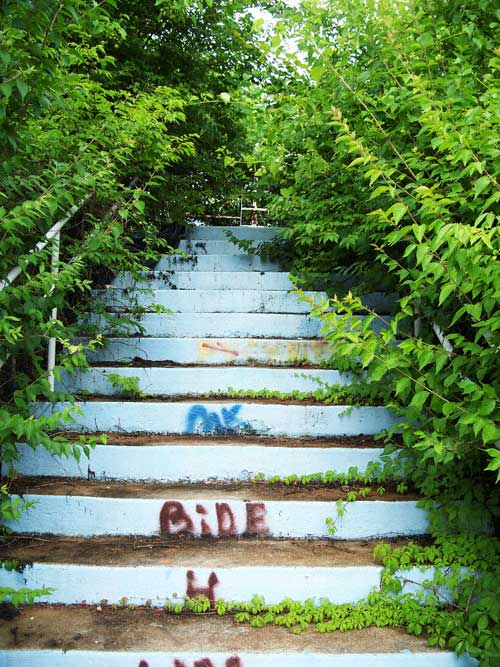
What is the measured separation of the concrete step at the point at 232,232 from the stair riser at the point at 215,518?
157 inches

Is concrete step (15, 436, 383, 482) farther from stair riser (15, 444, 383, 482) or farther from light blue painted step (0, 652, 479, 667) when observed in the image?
light blue painted step (0, 652, 479, 667)

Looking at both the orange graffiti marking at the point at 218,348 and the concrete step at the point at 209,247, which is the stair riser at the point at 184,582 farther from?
the concrete step at the point at 209,247

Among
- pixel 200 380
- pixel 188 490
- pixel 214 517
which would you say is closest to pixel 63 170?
pixel 200 380

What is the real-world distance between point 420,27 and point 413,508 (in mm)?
2310

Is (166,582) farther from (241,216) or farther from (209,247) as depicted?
(241,216)

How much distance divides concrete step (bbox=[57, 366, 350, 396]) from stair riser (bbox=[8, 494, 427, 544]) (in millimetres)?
1010

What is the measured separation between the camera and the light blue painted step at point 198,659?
81.7 inches

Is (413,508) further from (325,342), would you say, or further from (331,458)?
(325,342)

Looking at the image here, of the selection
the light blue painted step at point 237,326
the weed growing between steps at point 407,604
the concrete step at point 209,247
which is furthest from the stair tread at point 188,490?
the concrete step at point 209,247

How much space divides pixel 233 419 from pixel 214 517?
0.76m

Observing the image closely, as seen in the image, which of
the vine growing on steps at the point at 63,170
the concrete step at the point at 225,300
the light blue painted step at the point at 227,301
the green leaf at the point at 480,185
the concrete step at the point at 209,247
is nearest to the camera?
the green leaf at the point at 480,185

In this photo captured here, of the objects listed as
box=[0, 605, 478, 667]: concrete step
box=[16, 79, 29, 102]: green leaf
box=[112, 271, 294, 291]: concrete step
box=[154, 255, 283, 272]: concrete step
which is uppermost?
box=[16, 79, 29, 102]: green leaf

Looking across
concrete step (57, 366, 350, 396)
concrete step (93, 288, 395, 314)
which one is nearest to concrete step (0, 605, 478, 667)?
concrete step (57, 366, 350, 396)

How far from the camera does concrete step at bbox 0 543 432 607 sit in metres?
2.39
